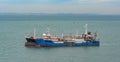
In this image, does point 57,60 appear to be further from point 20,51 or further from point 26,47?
point 26,47

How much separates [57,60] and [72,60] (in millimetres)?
1774

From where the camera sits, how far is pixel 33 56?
49.8 meters

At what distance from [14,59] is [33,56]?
4.08m

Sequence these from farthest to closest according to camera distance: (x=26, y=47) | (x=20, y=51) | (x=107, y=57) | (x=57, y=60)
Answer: (x=26, y=47) < (x=20, y=51) < (x=107, y=57) < (x=57, y=60)

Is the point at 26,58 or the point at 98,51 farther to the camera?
the point at 98,51

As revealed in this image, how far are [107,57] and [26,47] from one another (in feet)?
49.3

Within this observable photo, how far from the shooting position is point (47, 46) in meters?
59.1

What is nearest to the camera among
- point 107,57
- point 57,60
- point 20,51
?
point 57,60

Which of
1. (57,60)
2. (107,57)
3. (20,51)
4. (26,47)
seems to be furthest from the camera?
(26,47)

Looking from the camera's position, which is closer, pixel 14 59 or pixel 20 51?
pixel 14 59

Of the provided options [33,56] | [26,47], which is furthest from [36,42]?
[33,56]

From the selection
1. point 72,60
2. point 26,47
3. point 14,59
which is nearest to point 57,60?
point 72,60

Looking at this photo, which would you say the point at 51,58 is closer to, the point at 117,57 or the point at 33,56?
the point at 33,56

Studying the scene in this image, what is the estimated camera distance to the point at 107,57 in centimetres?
4859
